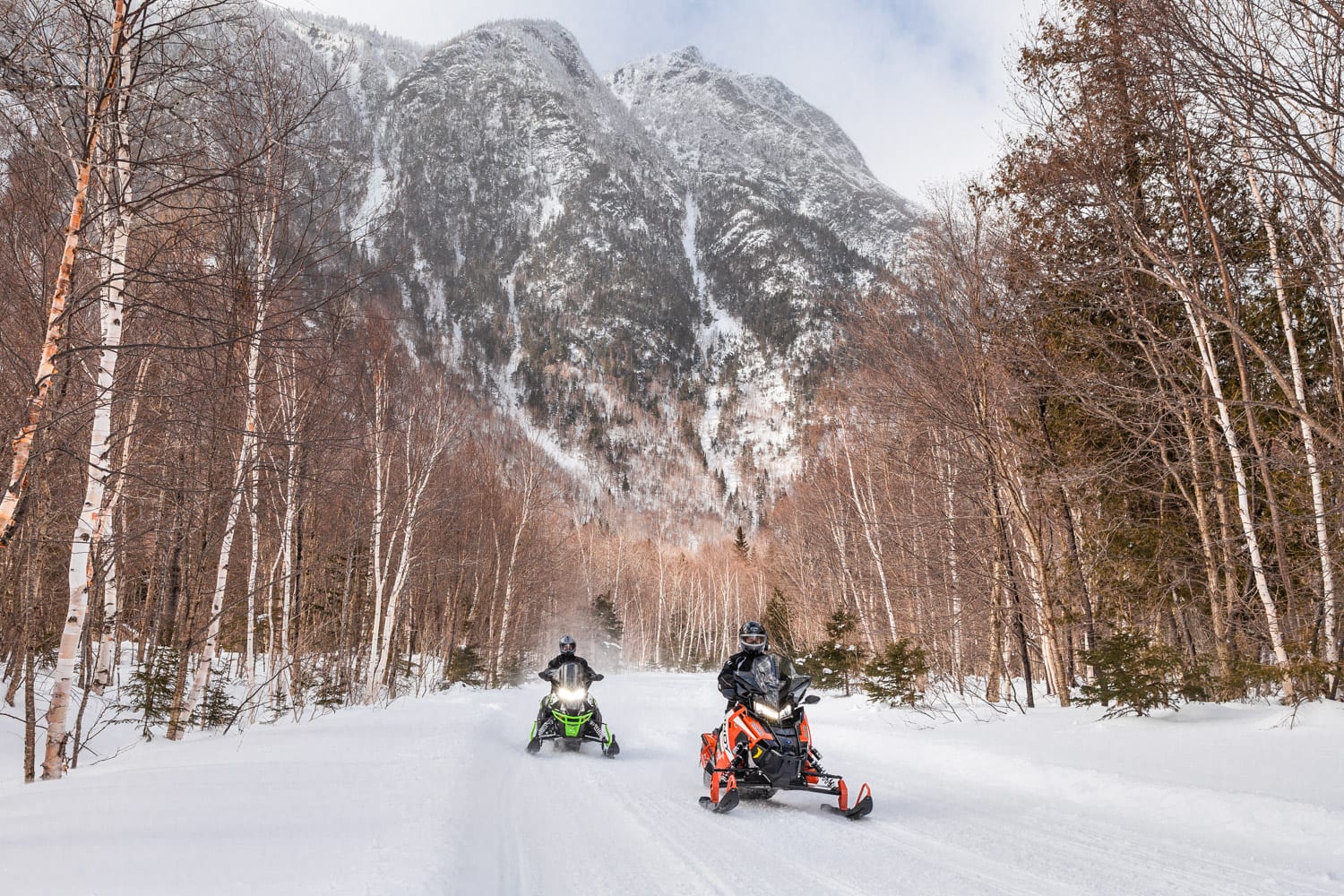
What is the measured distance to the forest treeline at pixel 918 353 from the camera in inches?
208

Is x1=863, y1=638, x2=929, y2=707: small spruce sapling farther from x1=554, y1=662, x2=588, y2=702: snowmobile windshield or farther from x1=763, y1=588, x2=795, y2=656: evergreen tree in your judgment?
x1=763, y1=588, x2=795, y2=656: evergreen tree

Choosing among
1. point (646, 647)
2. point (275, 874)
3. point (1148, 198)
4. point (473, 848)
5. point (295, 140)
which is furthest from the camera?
point (646, 647)

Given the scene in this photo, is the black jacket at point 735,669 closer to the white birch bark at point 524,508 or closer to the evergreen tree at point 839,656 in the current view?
the evergreen tree at point 839,656

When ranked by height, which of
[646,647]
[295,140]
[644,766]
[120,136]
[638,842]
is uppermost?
[295,140]

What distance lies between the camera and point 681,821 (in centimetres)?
601

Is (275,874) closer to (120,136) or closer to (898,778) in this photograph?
(120,136)

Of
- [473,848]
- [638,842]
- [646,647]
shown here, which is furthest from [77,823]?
[646,647]

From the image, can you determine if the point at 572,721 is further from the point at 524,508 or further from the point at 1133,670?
the point at 524,508

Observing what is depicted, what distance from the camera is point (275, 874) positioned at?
336 cm

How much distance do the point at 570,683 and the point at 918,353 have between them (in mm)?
7759

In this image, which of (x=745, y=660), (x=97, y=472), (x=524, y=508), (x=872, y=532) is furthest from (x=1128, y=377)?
(x=524, y=508)

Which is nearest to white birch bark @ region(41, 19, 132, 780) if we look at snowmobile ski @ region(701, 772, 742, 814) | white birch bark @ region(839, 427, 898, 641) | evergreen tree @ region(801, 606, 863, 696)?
snowmobile ski @ region(701, 772, 742, 814)

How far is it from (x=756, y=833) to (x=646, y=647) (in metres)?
60.2

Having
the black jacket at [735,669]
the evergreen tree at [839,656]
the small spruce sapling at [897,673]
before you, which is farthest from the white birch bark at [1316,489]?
the evergreen tree at [839,656]
